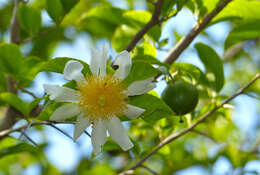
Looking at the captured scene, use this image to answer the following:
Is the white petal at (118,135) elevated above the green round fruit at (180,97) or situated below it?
below

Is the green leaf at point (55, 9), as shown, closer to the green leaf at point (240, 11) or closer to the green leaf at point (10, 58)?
the green leaf at point (10, 58)

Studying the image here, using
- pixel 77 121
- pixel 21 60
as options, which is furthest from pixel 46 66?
pixel 21 60

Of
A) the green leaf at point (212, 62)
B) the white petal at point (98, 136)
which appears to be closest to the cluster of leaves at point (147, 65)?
the green leaf at point (212, 62)

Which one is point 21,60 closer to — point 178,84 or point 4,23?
point 178,84

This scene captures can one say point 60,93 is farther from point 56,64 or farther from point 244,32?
point 244,32

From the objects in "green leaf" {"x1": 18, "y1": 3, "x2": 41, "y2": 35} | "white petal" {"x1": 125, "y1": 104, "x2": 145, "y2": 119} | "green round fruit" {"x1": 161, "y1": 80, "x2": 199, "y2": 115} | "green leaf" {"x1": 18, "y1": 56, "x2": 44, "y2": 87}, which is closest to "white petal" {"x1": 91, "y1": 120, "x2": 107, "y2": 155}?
"white petal" {"x1": 125, "y1": 104, "x2": 145, "y2": 119}

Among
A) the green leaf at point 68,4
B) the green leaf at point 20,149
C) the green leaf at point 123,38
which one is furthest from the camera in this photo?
the green leaf at point 123,38
